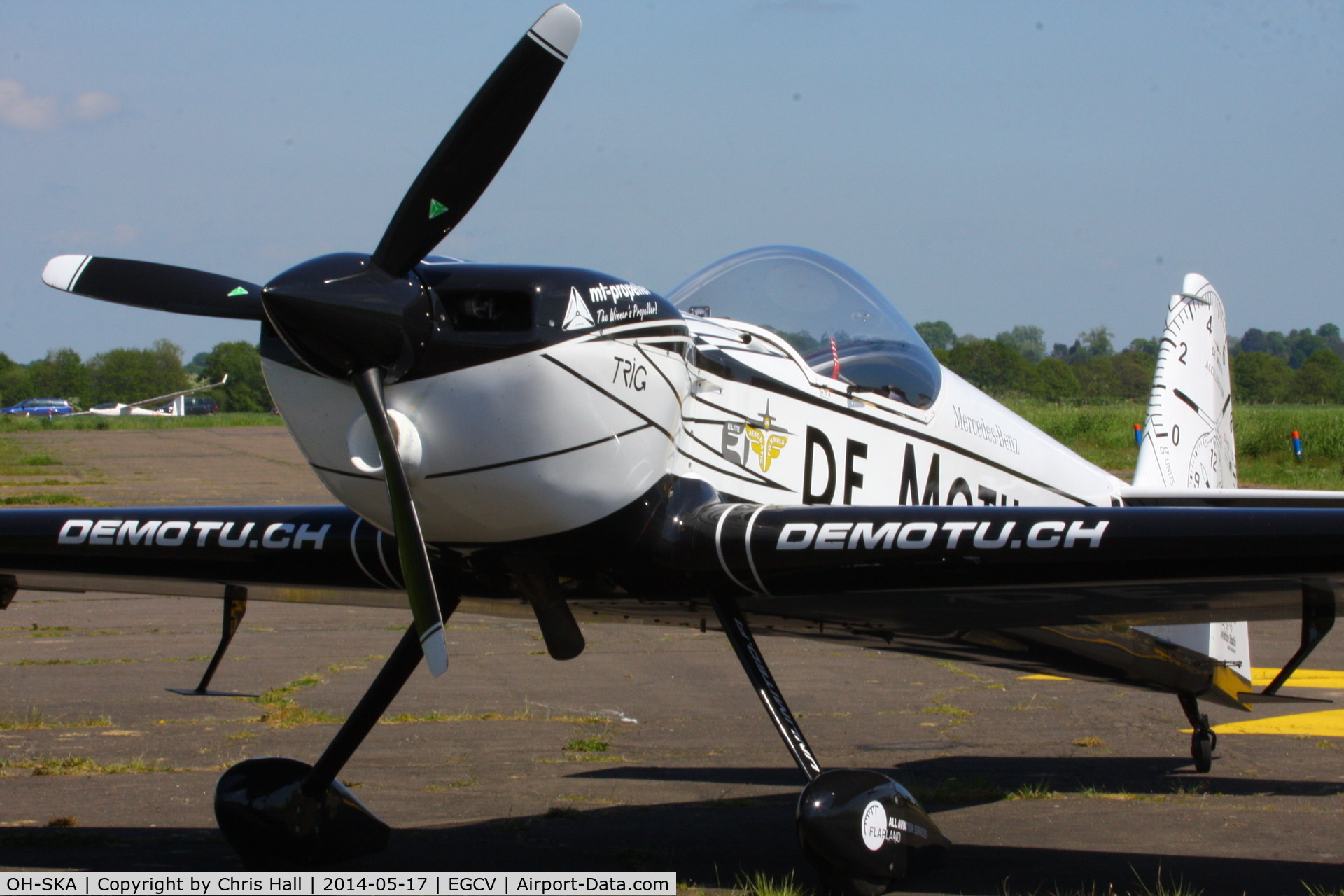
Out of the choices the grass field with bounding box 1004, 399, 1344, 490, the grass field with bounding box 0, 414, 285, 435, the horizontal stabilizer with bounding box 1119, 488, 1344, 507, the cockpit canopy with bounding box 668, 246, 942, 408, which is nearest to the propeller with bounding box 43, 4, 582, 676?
the cockpit canopy with bounding box 668, 246, 942, 408

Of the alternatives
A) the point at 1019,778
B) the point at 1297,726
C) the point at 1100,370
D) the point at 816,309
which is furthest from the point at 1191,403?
the point at 1100,370

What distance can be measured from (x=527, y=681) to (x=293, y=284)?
6.54 metres

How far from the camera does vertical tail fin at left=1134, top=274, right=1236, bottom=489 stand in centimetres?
752

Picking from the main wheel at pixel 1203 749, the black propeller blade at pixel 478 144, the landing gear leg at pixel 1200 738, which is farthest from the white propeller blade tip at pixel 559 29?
the main wheel at pixel 1203 749

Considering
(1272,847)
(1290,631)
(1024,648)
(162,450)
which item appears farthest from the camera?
(162,450)

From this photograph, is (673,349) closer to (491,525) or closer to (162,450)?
(491,525)

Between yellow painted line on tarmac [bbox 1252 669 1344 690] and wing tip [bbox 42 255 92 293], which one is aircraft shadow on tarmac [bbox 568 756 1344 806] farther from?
wing tip [bbox 42 255 92 293]

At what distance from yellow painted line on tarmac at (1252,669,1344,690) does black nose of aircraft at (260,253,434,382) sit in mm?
7720

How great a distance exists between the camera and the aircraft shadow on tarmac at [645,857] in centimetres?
481

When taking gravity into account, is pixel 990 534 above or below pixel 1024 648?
above

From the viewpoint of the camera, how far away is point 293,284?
11.0 ft

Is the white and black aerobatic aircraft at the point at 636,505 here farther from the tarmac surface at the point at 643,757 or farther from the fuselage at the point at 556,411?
the tarmac surface at the point at 643,757

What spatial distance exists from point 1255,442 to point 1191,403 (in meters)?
27.4

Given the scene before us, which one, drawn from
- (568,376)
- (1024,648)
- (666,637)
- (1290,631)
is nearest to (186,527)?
(568,376)
